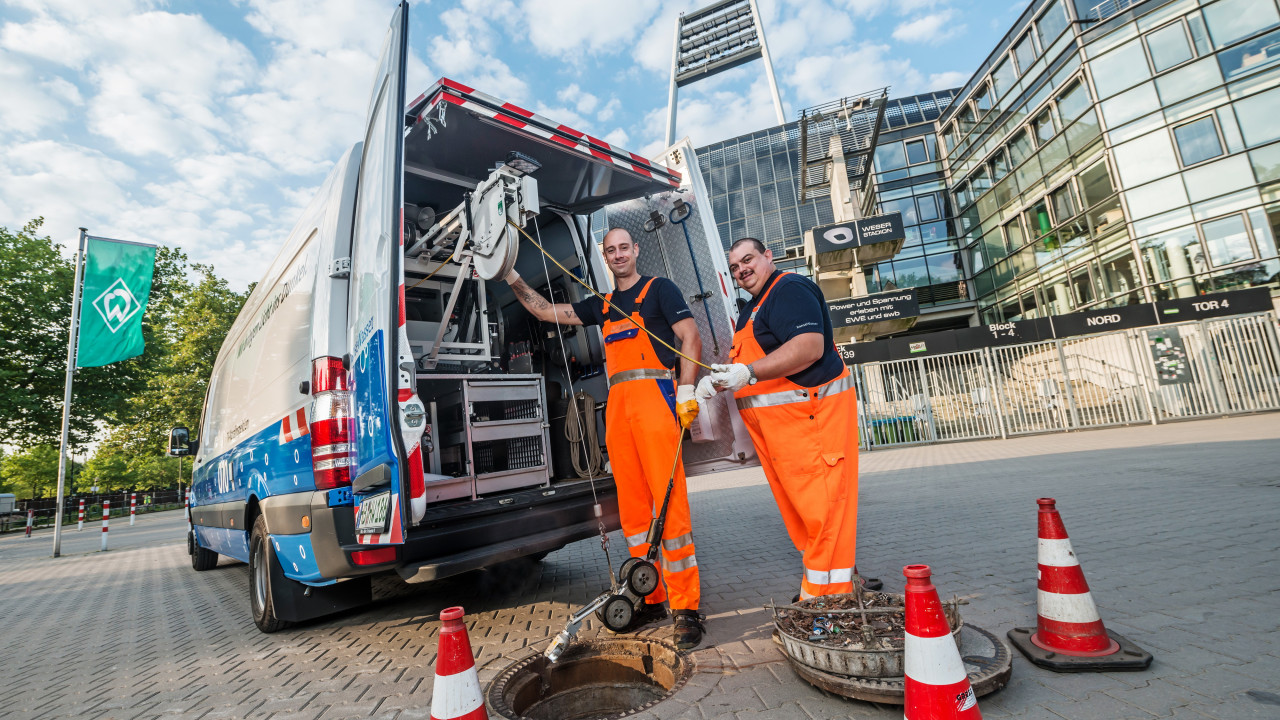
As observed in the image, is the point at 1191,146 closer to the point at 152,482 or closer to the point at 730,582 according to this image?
the point at 730,582

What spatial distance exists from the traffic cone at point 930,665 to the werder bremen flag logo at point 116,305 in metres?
14.1

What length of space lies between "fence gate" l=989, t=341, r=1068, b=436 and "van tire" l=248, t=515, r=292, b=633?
15370mm

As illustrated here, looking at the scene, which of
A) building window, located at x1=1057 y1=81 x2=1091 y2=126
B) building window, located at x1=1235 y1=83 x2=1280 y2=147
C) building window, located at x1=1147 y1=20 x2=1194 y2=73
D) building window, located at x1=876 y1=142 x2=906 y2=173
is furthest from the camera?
building window, located at x1=876 y1=142 x2=906 y2=173

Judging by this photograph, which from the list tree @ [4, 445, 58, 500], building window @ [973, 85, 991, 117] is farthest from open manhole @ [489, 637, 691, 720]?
tree @ [4, 445, 58, 500]

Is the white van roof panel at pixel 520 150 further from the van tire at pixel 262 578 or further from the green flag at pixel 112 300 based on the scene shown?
the green flag at pixel 112 300

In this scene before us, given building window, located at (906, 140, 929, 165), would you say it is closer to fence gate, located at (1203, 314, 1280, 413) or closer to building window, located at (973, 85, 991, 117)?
building window, located at (973, 85, 991, 117)

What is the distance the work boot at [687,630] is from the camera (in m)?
2.71

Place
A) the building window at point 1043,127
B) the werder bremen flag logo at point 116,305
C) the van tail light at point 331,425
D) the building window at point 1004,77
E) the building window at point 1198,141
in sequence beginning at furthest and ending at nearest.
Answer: the building window at point 1004,77 < the building window at point 1043,127 < the building window at point 1198,141 < the werder bremen flag logo at point 116,305 < the van tail light at point 331,425

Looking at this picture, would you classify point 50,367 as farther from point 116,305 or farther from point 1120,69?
point 1120,69

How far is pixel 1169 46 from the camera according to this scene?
17562 mm

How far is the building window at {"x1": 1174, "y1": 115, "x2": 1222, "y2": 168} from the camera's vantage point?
54.6 ft

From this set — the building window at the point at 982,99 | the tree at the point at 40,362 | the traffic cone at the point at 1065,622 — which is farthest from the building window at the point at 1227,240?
the tree at the point at 40,362

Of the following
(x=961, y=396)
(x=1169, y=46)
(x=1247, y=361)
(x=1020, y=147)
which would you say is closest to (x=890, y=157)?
(x=1020, y=147)

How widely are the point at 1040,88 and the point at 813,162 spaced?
340 inches
